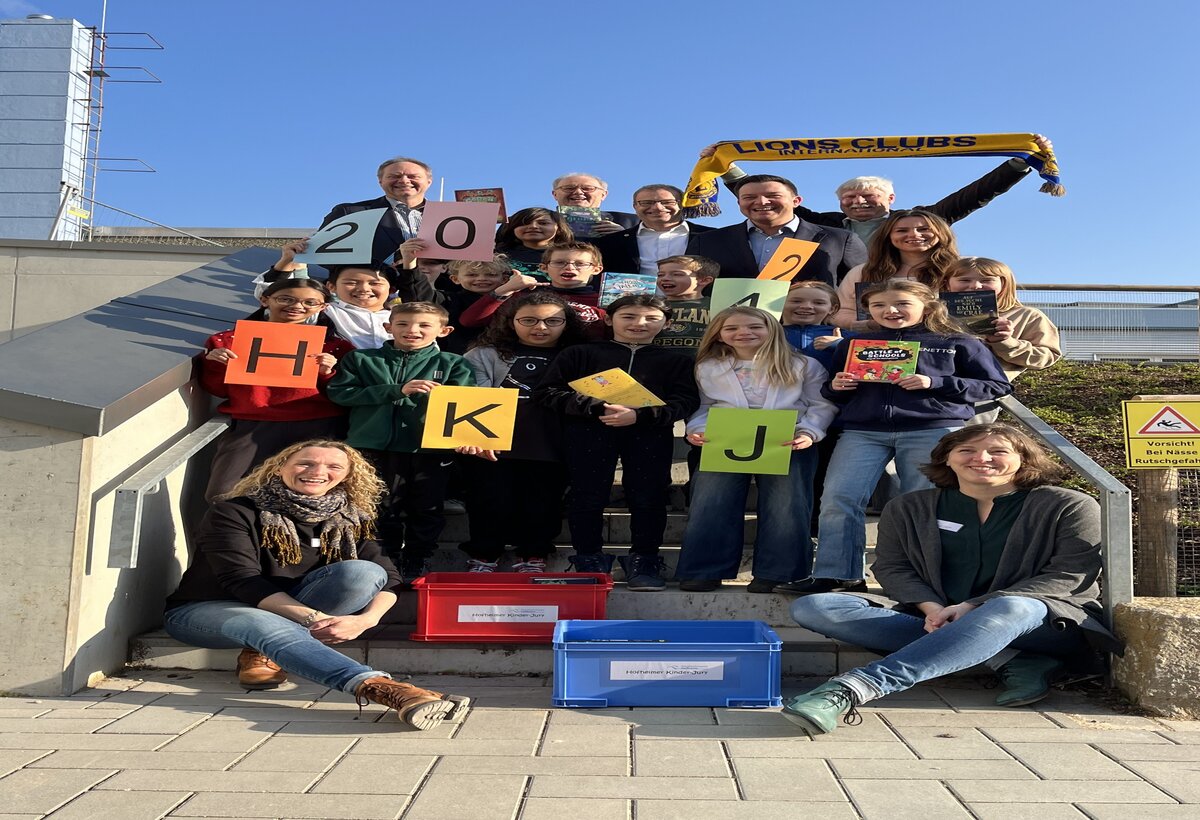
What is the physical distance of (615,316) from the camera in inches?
219

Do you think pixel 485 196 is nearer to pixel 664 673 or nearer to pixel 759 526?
pixel 759 526

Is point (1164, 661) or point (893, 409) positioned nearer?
point (1164, 661)

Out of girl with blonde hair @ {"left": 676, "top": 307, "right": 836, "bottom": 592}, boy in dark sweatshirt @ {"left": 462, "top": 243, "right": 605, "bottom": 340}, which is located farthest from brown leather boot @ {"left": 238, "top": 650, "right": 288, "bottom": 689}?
boy in dark sweatshirt @ {"left": 462, "top": 243, "right": 605, "bottom": 340}

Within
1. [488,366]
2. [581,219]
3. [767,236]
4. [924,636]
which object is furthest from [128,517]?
[767,236]

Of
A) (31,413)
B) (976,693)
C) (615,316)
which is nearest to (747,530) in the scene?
(615,316)

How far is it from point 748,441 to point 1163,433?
1.95m

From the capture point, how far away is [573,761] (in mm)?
3193

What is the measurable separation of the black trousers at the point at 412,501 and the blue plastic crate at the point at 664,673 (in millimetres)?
1472

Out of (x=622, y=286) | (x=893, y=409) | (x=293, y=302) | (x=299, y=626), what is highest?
(x=622, y=286)

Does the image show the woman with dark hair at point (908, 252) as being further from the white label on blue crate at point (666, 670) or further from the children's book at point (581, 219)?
the white label on blue crate at point (666, 670)

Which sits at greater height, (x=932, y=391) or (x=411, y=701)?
(x=932, y=391)

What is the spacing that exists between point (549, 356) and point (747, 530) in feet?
4.68

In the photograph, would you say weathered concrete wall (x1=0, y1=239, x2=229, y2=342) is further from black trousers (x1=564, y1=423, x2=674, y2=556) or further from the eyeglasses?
black trousers (x1=564, y1=423, x2=674, y2=556)

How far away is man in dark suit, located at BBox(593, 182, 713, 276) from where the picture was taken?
22.8 feet
